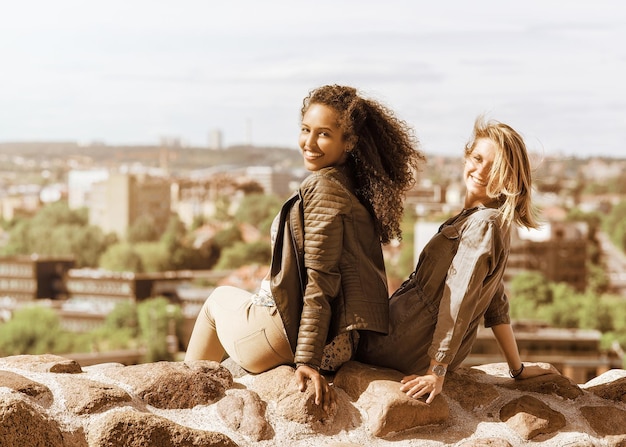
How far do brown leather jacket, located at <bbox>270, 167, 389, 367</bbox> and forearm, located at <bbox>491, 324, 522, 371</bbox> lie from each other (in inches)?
15.5

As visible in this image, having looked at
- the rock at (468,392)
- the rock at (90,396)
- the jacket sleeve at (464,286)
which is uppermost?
the jacket sleeve at (464,286)

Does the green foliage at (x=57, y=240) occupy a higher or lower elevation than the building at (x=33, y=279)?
higher

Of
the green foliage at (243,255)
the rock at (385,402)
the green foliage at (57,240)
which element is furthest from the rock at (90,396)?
the green foliage at (57,240)

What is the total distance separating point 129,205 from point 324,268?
61963mm

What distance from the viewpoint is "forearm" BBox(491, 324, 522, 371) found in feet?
9.50

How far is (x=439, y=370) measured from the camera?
2621 mm

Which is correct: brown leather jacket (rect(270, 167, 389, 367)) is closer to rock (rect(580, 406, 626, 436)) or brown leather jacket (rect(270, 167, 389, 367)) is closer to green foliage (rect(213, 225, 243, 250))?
rock (rect(580, 406, 626, 436))

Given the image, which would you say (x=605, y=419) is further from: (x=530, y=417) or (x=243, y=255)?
(x=243, y=255)

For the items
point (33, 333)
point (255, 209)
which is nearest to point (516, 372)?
point (33, 333)

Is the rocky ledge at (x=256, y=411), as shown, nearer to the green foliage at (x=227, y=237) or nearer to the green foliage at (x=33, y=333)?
the green foliage at (x=33, y=333)

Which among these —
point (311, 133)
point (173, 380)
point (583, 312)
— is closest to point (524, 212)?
point (311, 133)

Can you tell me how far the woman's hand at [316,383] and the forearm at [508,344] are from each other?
58 centimetres

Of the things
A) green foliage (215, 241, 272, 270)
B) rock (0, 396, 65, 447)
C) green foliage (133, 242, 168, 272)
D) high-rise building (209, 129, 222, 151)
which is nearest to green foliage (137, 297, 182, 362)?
green foliage (215, 241, 272, 270)

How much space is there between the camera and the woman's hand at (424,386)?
2.60m
